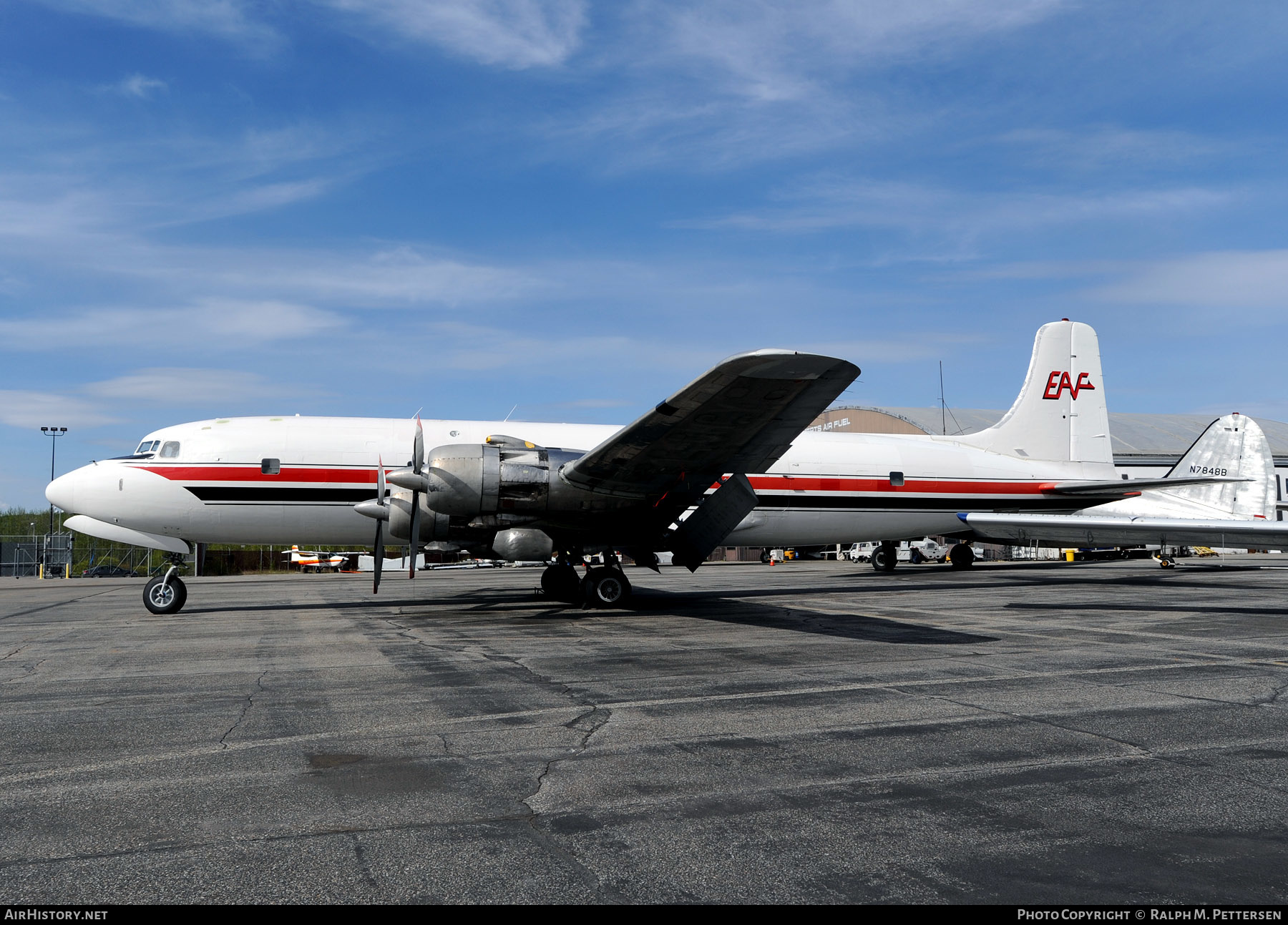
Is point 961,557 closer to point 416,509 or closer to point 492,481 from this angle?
point 492,481

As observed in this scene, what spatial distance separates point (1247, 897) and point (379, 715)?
617cm

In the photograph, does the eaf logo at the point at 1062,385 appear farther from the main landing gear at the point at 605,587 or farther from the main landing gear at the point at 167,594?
the main landing gear at the point at 167,594

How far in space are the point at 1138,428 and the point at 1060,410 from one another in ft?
165

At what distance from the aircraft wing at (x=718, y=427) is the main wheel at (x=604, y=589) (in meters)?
2.53

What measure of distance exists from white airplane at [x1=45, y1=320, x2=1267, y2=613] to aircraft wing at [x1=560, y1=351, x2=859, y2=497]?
3 centimetres

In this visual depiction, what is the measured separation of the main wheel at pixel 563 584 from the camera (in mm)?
18922

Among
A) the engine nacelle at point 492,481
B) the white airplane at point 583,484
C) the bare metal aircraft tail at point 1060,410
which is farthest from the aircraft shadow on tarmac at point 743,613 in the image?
the bare metal aircraft tail at point 1060,410

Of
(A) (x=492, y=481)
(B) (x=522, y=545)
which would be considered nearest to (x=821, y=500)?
(B) (x=522, y=545)

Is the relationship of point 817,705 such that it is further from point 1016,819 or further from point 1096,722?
point 1016,819

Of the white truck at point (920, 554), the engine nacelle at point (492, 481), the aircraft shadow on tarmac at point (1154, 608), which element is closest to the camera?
the engine nacelle at point (492, 481)

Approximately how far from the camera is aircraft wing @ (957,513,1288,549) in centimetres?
1670

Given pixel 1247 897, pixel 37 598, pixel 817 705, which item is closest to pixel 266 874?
pixel 1247 897

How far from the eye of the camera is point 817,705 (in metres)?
7.71

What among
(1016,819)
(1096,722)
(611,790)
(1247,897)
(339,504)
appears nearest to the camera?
(1247,897)
